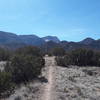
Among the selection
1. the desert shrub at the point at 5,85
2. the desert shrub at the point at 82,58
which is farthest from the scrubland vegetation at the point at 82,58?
the desert shrub at the point at 5,85

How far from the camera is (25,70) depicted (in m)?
24.0

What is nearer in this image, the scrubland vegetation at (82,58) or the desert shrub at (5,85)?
the desert shrub at (5,85)

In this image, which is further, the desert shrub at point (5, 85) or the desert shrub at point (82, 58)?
the desert shrub at point (82, 58)

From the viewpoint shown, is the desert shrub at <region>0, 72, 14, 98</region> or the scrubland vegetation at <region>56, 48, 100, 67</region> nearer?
the desert shrub at <region>0, 72, 14, 98</region>

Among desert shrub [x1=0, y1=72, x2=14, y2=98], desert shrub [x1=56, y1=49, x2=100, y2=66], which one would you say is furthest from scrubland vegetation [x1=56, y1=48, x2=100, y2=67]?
desert shrub [x1=0, y1=72, x2=14, y2=98]

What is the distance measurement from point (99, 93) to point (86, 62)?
1149 inches

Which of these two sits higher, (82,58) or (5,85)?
(82,58)

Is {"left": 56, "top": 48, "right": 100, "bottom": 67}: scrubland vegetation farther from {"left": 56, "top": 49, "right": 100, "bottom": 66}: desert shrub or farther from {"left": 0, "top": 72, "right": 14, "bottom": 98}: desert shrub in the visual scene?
{"left": 0, "top": 72, "right": 14, "bottom": 98}: desert shrub

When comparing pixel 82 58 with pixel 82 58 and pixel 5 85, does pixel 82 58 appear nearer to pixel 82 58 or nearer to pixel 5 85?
pixel 82 58

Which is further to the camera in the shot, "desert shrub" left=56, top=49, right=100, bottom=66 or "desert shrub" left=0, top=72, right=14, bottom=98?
"desert shrub" left=56, top=49, right=100, bottom=66

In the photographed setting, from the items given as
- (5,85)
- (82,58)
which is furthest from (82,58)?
(5,85)

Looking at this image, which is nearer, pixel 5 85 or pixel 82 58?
pixel 5 85

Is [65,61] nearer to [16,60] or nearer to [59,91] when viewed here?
[16,60]

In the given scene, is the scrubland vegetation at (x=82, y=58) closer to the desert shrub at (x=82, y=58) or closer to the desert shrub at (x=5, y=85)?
the desert shrub at (x=82, y=58)
